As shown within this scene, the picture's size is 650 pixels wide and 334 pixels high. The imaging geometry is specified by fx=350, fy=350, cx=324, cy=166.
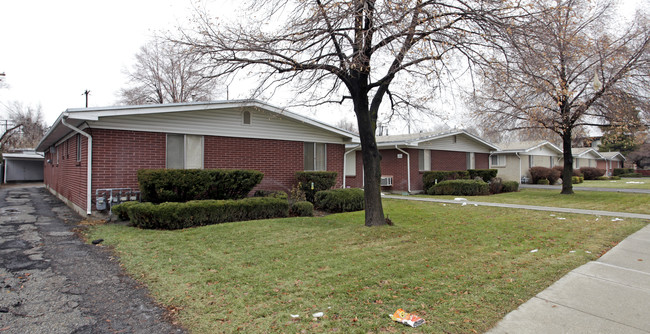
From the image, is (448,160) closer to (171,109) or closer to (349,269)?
(171,109)

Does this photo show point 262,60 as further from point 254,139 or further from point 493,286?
point 493,286

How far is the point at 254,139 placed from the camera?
1176cm

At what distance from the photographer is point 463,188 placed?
58.1 ft

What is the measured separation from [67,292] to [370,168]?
5666mm

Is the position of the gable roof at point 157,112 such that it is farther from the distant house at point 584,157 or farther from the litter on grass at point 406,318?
the distant house at point 584,157

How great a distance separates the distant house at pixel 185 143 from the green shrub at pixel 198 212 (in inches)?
75.8

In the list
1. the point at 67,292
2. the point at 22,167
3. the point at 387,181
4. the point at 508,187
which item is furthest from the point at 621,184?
the point at 22,167

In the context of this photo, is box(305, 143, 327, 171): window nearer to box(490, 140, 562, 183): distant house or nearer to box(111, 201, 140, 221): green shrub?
box(111, 201, 140, 221): green shrub

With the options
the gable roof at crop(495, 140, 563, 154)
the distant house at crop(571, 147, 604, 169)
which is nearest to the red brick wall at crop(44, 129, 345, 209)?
the gable roof at crop(495, 140, 563, 154)

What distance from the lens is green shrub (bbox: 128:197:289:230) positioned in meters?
7.82

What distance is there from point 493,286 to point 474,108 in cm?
1222

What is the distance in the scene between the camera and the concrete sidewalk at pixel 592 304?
3240 mm

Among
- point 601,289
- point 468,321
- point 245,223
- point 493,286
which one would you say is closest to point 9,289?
point 245,223

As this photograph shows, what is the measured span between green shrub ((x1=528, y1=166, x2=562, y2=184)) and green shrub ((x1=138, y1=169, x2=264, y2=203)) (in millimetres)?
25530
